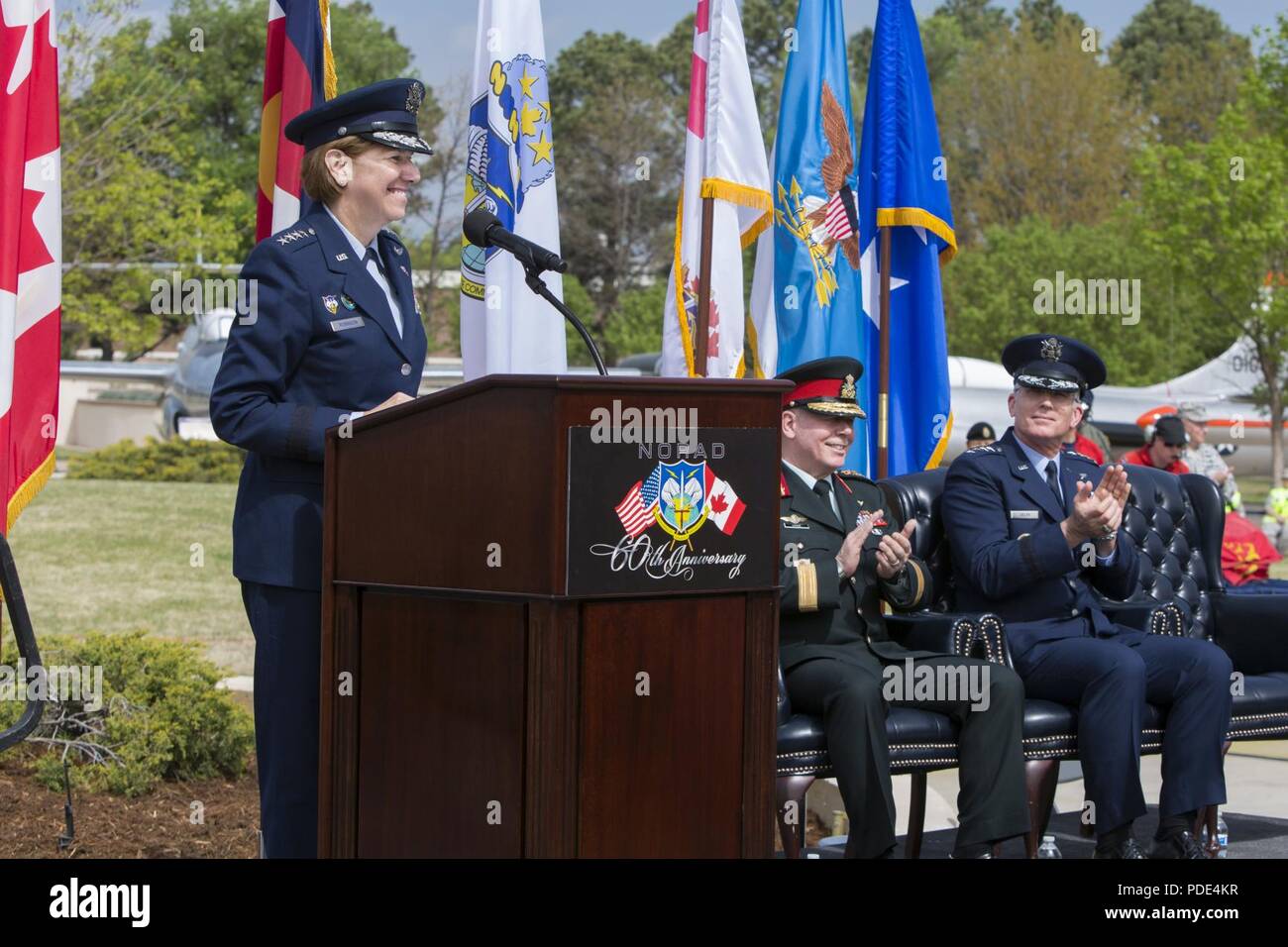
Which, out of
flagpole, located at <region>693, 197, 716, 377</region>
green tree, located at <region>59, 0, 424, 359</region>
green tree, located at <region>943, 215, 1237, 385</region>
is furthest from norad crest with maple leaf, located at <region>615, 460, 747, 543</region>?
green tree, located at <region>943, 215, 1237, 385</region>

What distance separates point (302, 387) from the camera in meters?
3.80

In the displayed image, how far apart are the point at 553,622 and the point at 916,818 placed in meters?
3.18

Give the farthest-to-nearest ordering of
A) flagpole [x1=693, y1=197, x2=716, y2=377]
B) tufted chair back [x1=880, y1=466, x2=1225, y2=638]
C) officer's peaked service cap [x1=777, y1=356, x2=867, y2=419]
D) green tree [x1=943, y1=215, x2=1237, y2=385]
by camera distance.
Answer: green tree [x1=943, y1=215, x2=1237, y2=385]
flagpole [x1=693, y1=197, x2=716, y2=377]
tufted chair back [x1=880, y1=466, x2=1225, y2=638]
officer's peaked service cap [x1=777, y1=356, x2=867, y2=419]

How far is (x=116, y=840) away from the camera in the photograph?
5.54 m

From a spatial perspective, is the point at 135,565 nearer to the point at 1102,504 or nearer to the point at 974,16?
the point at 1102,504

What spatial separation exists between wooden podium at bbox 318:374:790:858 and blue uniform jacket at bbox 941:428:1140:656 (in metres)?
2.53

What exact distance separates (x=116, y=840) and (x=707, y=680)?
121 inches

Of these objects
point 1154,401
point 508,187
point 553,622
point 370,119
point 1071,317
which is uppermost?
point 1071,317

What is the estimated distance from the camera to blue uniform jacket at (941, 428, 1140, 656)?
572 centimetres

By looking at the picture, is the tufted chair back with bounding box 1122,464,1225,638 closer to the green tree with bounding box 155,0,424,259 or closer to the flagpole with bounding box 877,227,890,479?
the flagpole with bounding box 877,227,890,479

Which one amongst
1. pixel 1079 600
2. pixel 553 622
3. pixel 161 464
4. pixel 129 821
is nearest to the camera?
pixel 553 622

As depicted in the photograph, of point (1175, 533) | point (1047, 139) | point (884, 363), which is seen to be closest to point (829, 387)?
point (1175, 533)

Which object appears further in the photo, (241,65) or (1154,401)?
(241,65)
